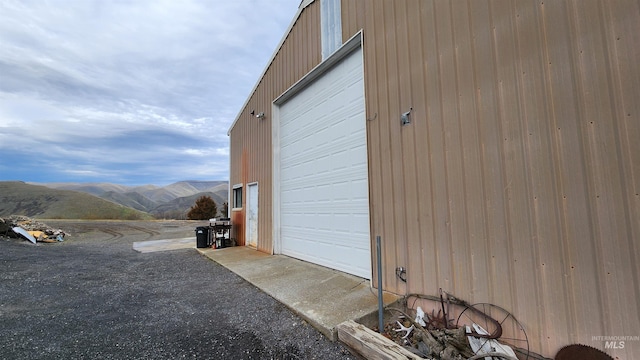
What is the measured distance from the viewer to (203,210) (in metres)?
24.2

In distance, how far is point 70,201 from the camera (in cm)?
3139

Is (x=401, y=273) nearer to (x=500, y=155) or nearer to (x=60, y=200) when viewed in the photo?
(x=500, y=155)

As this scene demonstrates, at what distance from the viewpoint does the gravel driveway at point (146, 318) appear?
7.40ft

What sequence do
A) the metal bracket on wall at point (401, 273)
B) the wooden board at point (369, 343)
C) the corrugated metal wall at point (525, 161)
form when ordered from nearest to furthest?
the corrugated metal wall at point (525, 161) → the wooden board at point (369, 343) → the metal bracket on wall at point (401, 273)

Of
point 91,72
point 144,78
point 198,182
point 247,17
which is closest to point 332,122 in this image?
point 247,17

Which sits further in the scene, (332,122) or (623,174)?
(332,122)

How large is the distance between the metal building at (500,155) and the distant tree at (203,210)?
22968 mm

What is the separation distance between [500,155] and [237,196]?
853 cm

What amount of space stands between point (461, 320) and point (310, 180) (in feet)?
12.1

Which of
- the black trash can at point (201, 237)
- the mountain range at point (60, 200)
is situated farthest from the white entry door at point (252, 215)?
the mountain range at point (60, 200)

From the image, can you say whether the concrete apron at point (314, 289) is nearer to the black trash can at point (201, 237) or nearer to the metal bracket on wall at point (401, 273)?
the metal bracket on wall at point (401, 273)

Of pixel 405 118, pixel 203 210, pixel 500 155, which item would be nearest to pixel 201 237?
pixel 405 118

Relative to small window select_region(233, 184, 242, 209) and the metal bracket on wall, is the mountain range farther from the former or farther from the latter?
the metal bracket on wall

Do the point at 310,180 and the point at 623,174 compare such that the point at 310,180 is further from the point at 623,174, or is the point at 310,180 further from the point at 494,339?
the point at 623,174
